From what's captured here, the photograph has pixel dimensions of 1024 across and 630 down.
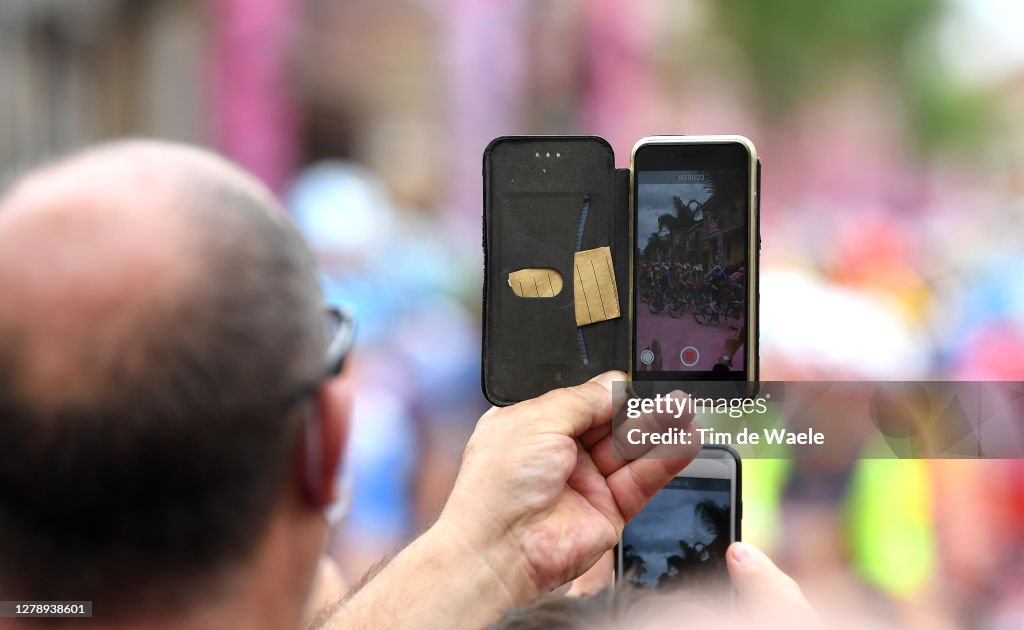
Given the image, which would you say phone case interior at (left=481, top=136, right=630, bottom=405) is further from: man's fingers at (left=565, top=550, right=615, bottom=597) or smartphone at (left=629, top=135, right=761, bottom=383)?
man's fingers at (left=565, top=550, right=615, bottom=597)

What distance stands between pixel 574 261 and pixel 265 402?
764mm

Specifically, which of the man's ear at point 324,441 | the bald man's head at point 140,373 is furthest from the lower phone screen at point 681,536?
the bald man's head at point 140,373

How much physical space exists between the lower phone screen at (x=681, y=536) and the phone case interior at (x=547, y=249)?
31 cm

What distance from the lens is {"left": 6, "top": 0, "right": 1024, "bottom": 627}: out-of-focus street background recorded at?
3639 mm

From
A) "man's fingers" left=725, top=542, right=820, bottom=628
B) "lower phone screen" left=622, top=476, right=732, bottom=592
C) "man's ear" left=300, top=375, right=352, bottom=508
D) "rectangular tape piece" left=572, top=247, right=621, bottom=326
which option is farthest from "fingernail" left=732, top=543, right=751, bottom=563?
"man's ear" left=300, top=375, right=352, bottom=508

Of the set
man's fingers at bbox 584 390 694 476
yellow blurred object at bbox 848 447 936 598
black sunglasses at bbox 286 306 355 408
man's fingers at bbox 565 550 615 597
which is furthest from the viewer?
yellow blurred object at bbox 848 447 936 598

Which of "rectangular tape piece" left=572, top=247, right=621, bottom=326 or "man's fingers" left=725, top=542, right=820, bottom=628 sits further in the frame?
Answer: "rectangular tape piece" left=572, top=247, right=621, bottom=326

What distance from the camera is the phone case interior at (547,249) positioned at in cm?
183

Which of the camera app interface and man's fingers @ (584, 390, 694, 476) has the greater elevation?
the camera app interface

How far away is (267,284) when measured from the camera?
1212mm

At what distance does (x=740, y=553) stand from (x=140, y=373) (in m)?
0.97

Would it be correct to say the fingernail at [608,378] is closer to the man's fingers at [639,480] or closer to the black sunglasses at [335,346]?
the man's fingers at [639,480]

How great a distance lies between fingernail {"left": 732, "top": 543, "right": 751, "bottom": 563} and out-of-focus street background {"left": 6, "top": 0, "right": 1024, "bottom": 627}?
0.63m

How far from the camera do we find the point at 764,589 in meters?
1.55
